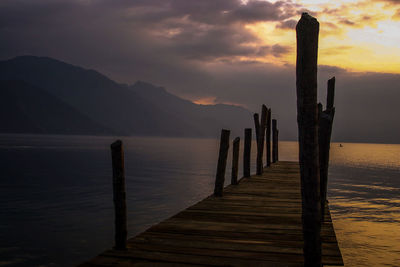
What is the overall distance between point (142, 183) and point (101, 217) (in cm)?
1197

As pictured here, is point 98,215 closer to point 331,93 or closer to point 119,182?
point 119,182

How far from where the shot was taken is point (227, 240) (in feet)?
17.3

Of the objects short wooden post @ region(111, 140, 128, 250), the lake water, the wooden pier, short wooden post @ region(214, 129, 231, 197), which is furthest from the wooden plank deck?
the lake water

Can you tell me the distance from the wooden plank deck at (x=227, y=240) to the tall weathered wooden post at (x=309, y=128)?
391 mm

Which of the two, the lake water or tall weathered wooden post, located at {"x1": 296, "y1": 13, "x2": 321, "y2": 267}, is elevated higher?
tall weathered wooden post, located at {"x1": 296, "y1": 13, "x2": 321, "y2": 267}

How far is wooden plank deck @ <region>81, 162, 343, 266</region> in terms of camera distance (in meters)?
4.36

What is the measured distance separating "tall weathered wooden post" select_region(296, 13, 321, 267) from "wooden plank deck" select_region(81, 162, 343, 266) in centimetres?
39

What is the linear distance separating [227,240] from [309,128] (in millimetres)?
2176

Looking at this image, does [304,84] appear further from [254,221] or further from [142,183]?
[142,183]

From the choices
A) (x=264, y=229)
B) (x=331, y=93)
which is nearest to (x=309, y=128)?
(x=264, y=229)

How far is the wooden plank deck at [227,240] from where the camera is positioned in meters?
4.36

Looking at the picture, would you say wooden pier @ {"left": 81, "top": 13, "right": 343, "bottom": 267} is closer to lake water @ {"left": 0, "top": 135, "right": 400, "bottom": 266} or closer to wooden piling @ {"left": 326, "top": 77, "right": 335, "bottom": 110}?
wooden piling @ {"left": 326, "top": 77, "right": 335, "bottom": 110}

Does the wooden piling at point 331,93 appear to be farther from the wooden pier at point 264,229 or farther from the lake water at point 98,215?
the lake water at point 98,215

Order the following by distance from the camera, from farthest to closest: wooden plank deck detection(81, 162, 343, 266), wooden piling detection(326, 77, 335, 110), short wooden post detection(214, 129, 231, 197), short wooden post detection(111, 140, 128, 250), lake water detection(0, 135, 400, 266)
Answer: lake water detection(0, 135, 400, 266)
short wooden post detection(214, 129, 231, 197)
wooden piling detection(326, 77, 335, 110)
short wooden post detection(111, 140, 128, 250)
wooden plank deck detection(81, 162, 343, 266)
